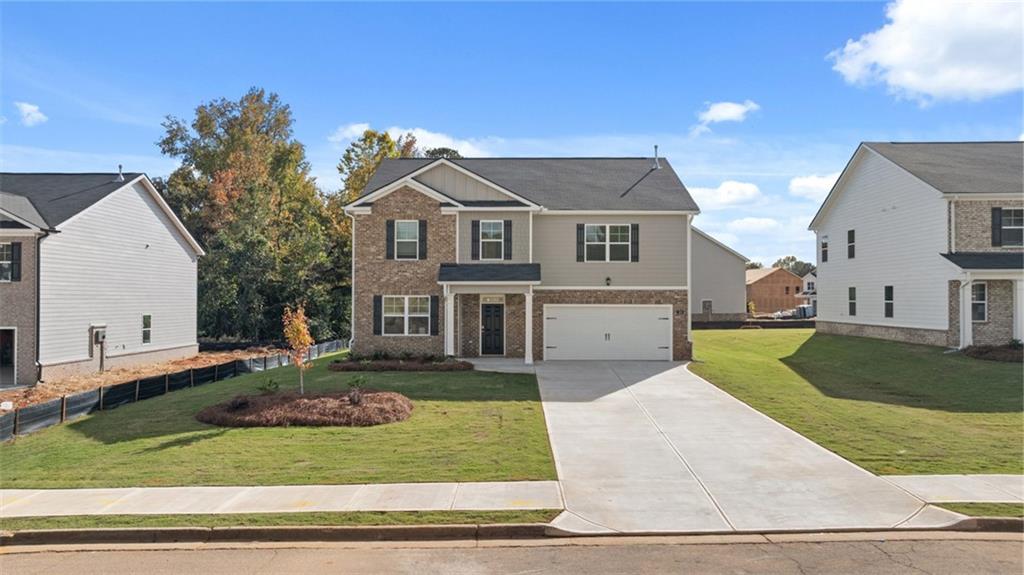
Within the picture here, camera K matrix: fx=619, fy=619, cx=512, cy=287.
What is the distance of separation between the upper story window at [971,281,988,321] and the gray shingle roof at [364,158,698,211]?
11.4 m

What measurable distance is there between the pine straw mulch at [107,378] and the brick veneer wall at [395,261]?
314 inches

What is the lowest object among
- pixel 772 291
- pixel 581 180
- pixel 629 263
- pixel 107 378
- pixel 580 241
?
pixel 107 378

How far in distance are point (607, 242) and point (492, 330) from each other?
567 cm

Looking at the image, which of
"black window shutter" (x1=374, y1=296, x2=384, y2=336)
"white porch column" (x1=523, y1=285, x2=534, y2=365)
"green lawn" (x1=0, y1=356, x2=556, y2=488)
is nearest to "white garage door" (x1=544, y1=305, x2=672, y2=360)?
"white porch column" (x1=523, y1=285, x2=534, y2=365)

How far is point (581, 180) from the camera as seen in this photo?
88.0 ft

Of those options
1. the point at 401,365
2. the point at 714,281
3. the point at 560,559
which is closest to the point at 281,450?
the point at 560,559

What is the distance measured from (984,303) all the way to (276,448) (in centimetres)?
2580

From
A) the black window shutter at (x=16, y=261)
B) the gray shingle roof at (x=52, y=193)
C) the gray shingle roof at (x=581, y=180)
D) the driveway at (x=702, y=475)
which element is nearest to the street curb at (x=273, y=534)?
the driveway at (x=702, y=475)

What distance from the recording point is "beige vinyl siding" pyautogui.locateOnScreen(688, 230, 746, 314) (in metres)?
44.2

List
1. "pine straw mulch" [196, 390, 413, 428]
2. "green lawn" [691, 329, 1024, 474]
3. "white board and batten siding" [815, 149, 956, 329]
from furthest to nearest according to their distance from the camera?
"white board and batten siding" [815, 149, 956, 329]
"pine straw mulch" [196, 390, 413, 428]
"green lawn" [691, 329, 1024, 474]

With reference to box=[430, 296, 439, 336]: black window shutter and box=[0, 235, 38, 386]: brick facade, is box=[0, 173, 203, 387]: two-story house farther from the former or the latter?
box=[430, 296, 439, 336]: black window shutter

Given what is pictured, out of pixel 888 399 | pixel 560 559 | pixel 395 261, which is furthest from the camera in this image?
pixel 395 261

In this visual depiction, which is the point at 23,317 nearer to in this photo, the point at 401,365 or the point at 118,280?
the point at 118,280

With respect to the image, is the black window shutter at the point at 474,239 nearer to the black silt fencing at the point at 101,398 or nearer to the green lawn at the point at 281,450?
the green lawn at the point at 281,450
